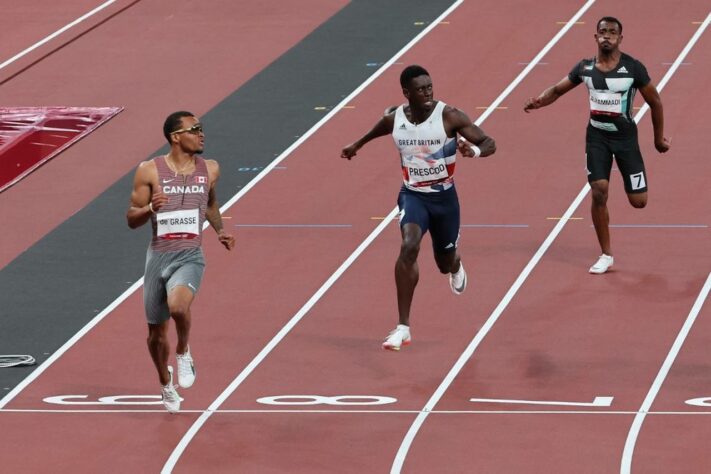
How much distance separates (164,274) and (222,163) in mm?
7600

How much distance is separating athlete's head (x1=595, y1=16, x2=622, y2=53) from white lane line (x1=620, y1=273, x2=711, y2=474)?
2308 mm

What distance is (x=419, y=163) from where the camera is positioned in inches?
565

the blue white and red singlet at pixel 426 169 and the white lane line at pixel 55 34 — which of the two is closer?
the blue white and red singlet at pixel 426 169

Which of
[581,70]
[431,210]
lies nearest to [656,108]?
[581,70]

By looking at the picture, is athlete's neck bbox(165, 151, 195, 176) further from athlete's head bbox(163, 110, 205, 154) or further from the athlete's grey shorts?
the athlete's grey shorts

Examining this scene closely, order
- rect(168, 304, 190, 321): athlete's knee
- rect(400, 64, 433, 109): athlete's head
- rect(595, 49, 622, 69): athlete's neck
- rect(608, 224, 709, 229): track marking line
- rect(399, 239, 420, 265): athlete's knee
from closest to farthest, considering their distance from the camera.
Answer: rect(168, 304, 190, 321): athlete's knee < rect(400, 64, 433, 109): athlete's head < rect(399, 239, 420, 265): athlete's knee < rect(595, 49, 622, 69): athlete's neck < rect(608, 224, 709, 229): track marking line

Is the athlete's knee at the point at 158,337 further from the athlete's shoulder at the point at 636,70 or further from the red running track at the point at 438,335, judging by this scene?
the athlete's shoulder at the point at 636,70

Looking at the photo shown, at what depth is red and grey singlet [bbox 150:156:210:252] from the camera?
12.9 m

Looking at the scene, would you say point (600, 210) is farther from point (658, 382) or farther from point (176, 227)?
point (176, 227)

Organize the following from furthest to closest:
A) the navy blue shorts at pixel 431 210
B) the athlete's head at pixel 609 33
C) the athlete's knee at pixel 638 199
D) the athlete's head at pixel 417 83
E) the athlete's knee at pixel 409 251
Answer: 1. the athlete's knee at pixel 638 199
2. the athlete's head at pixel 609 33
3. the navy blue shorts at pixel 431 210
4. the athlete's knee at pixel 409 251
5. the athlete's head at pixel 417 83

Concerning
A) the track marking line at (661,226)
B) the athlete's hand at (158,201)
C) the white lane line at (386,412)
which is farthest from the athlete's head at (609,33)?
the athlete's hand at (158,201)

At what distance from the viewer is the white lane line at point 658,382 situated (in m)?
12.1

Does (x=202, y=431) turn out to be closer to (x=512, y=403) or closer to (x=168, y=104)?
(x=512, y=403)

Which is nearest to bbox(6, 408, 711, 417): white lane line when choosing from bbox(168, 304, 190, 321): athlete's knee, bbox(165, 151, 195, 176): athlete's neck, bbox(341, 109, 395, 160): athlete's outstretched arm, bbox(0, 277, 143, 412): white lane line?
bbox(0, 277, 143, 412): white lane line
